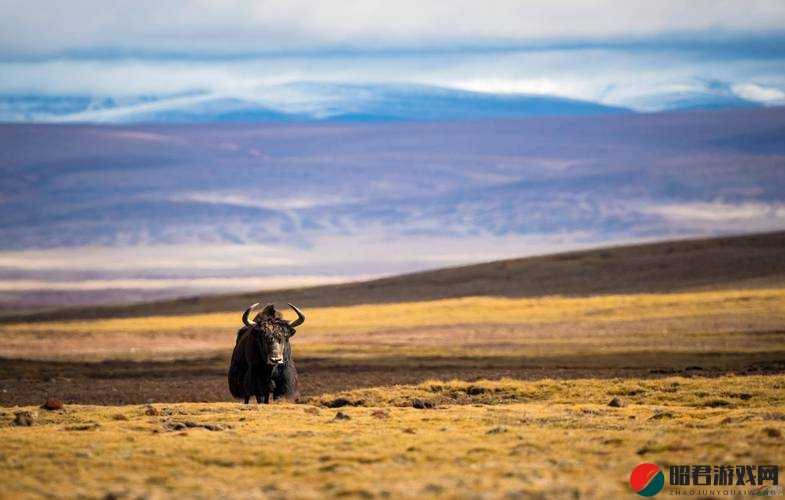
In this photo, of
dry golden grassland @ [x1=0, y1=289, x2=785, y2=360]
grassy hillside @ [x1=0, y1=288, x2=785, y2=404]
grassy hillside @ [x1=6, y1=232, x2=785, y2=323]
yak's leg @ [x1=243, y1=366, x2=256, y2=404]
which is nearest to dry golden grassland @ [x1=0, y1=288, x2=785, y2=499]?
grassy hillside @ [x1=0, y1=288, x2=785, y2=404]

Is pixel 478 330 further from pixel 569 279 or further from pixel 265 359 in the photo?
pixel 265 359

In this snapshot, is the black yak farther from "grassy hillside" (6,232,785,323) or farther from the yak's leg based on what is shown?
"grassy hillside" (6,232,785,323)

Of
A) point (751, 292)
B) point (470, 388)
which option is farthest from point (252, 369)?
point (751, 292)

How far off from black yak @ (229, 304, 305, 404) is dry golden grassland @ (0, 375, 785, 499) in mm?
712

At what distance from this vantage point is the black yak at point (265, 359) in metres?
20.2

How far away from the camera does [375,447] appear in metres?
14.9

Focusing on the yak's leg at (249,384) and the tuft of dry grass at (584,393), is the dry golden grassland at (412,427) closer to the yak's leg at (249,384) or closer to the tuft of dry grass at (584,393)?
the tuft of dry grass at (584,393)

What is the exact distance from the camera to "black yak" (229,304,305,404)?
20.2 metres

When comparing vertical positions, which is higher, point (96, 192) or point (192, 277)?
point (96, 192)

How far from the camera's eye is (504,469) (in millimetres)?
12930

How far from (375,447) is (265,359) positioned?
18.7ft

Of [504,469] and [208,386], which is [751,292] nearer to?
[208,386]

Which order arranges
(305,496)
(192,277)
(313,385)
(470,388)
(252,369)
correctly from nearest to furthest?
(305,496)
(252,369)
(470,388)
(313,385)
(192,277)

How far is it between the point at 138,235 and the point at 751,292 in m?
119
